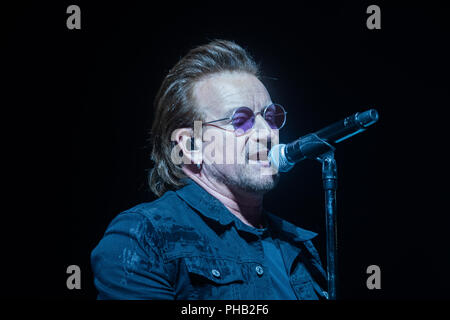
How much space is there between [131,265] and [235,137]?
2.88 feet

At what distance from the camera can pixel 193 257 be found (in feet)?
5.35

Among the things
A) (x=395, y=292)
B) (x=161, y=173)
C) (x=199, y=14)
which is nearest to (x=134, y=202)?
(x=161, y=173)

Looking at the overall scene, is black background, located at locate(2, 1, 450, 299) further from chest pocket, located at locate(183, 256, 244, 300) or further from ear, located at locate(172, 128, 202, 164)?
chest pocket, located at locate(183, 256, 244, 300)

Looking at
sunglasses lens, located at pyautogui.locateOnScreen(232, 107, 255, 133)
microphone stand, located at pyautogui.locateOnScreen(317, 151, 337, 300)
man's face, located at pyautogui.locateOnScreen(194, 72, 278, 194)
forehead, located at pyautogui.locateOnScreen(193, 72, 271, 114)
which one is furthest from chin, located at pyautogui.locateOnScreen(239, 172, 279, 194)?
microphone stand, located at pyautogui.locateOnScreen(317, 151, 337, 300)

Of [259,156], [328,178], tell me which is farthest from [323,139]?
[259,156]

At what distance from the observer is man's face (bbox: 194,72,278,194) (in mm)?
2035

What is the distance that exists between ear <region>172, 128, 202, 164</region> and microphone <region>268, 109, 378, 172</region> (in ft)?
2.08

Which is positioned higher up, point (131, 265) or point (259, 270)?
point (131, 265)

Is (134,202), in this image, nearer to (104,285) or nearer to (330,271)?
(104,285)

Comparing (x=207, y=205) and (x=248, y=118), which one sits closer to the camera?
(x=207, y=205)

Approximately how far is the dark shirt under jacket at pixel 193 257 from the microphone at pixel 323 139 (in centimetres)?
42

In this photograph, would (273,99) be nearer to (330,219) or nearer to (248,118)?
(248,118)

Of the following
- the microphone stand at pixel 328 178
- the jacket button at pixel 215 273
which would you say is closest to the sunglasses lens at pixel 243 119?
the microphone stand at pixel 328 178

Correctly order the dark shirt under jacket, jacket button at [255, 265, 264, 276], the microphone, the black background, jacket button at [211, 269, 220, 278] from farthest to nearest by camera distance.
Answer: the black background < jacket button at [255, 265, 264, 276] < jacket button at [211, 269, 220, 278] < the dark shirt under jacket < the microphone
